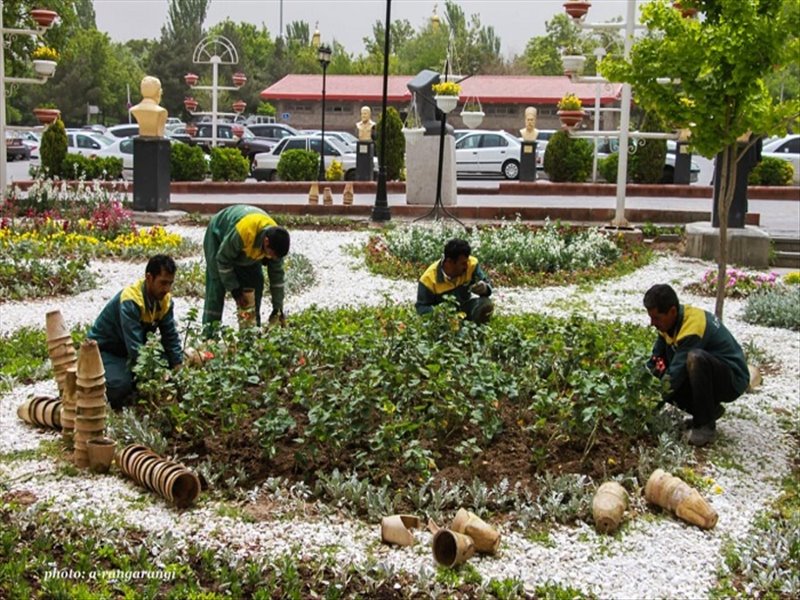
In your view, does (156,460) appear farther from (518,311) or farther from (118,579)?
(518,311)

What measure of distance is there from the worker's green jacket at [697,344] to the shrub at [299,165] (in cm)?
1996

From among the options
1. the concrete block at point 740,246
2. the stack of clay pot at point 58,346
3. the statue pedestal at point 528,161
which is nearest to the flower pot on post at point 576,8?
the concrete block at point 740,246

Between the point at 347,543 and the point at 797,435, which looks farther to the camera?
the point at 797,435

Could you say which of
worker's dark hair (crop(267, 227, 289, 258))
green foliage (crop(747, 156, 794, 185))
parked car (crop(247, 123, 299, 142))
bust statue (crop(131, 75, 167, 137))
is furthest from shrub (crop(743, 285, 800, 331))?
parked car (crop(247, 123, 299, 142))

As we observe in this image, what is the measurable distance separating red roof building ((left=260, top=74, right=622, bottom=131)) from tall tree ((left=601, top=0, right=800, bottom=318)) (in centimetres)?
3810

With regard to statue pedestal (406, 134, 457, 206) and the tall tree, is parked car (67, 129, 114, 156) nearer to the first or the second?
statue pedestal (406, 134, 457, 206)

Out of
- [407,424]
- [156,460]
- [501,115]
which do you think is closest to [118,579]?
[156,460]

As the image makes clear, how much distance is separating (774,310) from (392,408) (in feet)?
19.1

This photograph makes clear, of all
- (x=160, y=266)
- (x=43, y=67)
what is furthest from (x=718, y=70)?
(x=43, y=67)

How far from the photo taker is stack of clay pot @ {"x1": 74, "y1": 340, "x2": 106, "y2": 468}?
222 inches

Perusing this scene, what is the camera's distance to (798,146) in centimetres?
2942

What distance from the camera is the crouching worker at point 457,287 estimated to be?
772 cm

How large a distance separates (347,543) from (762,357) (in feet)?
16.6

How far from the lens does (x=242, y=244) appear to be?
7.53 meters
